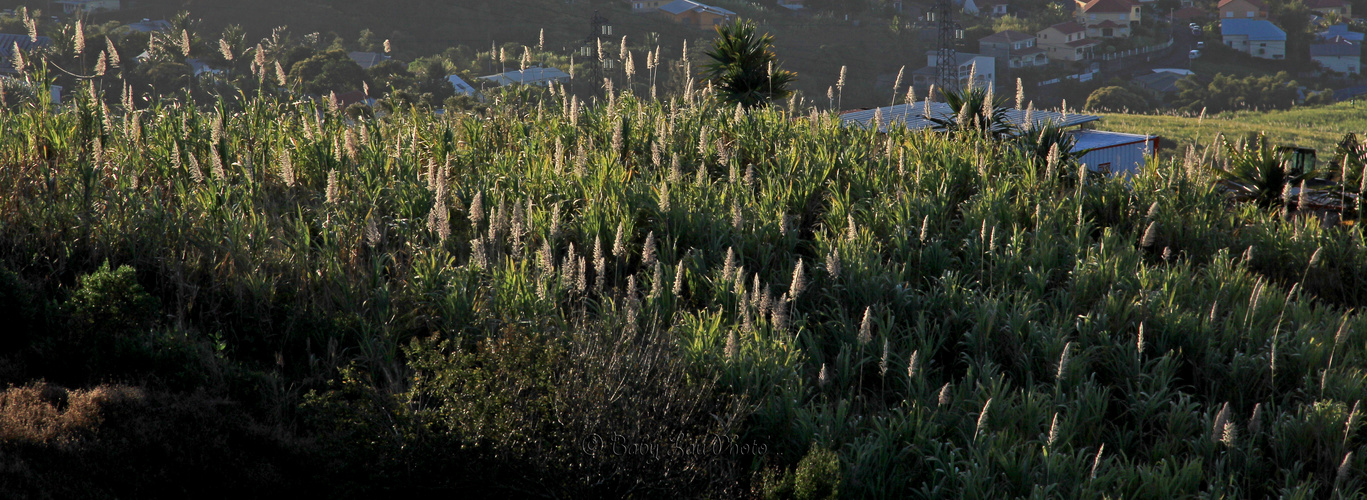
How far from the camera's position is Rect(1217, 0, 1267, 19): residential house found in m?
114

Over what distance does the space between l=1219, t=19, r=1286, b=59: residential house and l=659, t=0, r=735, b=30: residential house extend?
5757 cm

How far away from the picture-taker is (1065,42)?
100875mm

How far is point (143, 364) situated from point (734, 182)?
4.65 m

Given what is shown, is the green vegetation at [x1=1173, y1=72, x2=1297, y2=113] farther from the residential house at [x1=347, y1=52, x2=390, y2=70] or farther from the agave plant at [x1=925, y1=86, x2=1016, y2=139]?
the agave plant at [x1=925, y1=86, x2=1016, y2=139]

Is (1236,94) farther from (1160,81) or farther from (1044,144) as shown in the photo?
(1044,144)

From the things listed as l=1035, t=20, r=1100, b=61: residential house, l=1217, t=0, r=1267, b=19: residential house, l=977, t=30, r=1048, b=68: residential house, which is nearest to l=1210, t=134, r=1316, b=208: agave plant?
l=977, t=30, r=1048, b=68: residential house

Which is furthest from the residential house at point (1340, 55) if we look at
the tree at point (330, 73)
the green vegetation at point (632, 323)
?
the green vegetation at point (632, 323)

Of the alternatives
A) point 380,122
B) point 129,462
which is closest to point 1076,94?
point 380,122

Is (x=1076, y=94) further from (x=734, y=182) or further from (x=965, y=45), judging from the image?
(x=734, y=182)

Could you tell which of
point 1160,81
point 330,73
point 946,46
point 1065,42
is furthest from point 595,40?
point 1065,42

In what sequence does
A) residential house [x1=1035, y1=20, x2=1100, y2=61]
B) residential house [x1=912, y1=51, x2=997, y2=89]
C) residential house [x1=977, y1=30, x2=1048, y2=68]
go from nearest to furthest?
residential house [x1=912, y1=51, x2=997, y2=89] < residential house [x1=977, y1=30, x2=1048, y2=68] < residential house [x1=1035, y1=20, x2=1100, y2=61]

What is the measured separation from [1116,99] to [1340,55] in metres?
47.2

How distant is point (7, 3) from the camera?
6612 cm

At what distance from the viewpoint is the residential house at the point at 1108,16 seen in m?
110
